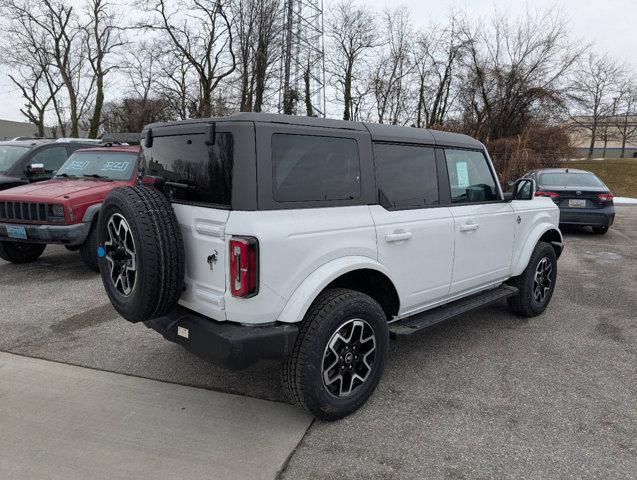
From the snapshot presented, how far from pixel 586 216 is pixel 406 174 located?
808 cm

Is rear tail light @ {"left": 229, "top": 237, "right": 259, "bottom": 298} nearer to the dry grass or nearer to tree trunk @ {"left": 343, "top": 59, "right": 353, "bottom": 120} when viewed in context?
the dry grass

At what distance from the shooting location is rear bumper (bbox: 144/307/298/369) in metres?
2.47

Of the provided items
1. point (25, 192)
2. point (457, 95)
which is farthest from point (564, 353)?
point (457, 95)

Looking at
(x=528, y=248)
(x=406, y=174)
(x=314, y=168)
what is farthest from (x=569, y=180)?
(x=314, y=168)

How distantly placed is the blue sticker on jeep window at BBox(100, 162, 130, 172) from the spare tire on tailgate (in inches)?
163

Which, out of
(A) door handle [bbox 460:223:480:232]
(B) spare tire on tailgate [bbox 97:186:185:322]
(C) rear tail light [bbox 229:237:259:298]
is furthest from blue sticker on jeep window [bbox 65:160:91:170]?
(A) door handle [bbox 460:223:480:232]

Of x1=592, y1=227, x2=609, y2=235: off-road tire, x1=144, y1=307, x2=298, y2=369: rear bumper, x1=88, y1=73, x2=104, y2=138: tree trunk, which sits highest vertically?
x1=88, y1=73, x2=104, y2=138: tree trunk

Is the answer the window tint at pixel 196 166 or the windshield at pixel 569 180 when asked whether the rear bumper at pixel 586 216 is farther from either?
the window tint at pixel 196 166

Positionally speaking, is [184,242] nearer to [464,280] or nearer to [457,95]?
[464,280]

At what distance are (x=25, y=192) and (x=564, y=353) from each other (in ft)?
21.5

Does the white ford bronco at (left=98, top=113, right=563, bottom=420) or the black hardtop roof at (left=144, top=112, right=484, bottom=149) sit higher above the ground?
the black hardtop roof at (left=144, top=112, right=484, bottom=149)

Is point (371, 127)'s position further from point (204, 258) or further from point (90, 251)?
point (90, 251)

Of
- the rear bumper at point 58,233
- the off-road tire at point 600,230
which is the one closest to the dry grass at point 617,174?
the off-road tire at point 600,230

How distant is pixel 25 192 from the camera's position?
5988mm
